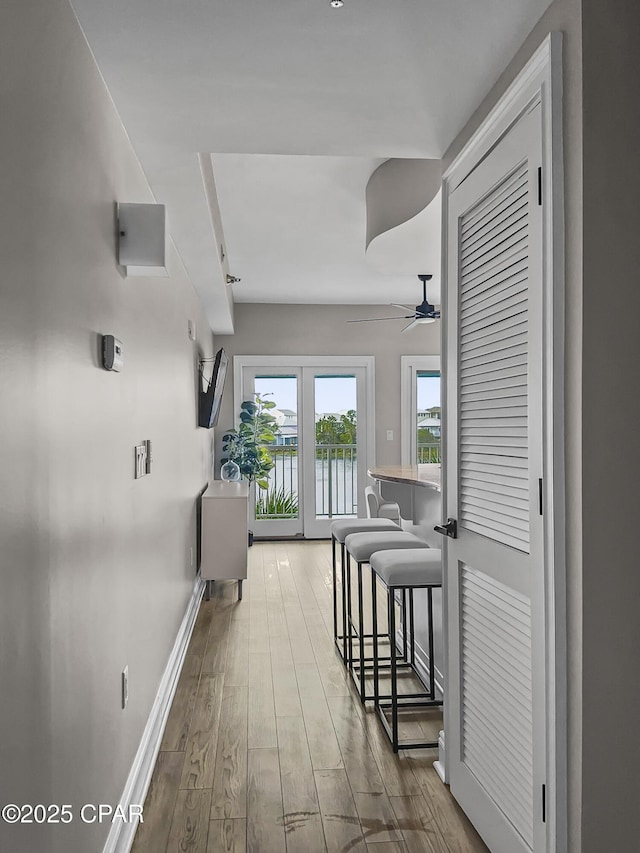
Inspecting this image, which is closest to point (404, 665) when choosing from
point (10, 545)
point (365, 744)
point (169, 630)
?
point (365, 744)

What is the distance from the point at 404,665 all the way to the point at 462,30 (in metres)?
2.87

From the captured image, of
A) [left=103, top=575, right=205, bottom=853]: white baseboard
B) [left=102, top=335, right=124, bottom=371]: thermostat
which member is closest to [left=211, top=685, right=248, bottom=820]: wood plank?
[left=103, top=575, right=205, bottom=853]: white baseboard

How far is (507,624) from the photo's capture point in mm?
1986

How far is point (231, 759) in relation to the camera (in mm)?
2672

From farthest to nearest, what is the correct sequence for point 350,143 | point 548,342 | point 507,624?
point 350,143 → point 507,624 → point 548,342

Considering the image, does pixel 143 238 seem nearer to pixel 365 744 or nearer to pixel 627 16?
pixel 627 16

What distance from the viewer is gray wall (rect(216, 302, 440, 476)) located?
771 centimetres

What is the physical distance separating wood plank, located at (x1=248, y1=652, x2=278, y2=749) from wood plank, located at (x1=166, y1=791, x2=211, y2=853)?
1.39ft

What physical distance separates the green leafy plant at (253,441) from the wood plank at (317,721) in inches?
147

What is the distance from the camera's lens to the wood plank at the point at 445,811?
83.4 inches

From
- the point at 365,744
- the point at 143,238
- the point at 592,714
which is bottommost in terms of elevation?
the point at 365,744

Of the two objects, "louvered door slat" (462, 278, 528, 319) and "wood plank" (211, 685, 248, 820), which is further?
"wood plank" (211, 685, 248, 820)

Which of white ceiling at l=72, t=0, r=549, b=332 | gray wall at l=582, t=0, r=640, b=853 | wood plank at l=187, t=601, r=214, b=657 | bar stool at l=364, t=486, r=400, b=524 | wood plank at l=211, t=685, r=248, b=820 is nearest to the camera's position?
gray wall at l=582, t=0, r=640, b=853

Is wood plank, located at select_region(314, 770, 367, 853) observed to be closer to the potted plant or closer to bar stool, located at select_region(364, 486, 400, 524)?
bar stool, located at select_region(364, 486, 400, 524)
